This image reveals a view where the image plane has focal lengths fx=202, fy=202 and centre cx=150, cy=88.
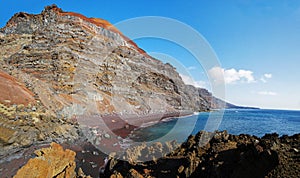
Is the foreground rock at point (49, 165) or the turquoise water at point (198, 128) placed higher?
the foreground rock at point (49, 165)

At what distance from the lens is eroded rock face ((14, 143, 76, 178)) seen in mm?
6797

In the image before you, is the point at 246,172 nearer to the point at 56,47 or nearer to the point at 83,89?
the point at 83,89

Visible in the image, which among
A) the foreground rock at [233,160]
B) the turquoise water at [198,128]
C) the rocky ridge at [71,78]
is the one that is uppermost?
the rocky ridge at [71,78]

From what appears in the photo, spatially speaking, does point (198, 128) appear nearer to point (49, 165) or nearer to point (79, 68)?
point (79, 68)

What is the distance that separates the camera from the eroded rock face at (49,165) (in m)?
6.80

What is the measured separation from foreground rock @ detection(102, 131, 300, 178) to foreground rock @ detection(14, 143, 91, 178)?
195 centimetres

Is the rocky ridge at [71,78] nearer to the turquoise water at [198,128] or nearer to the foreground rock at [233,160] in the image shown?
the turquoise water at [198,128]

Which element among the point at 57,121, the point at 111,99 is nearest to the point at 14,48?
the point at 111,99

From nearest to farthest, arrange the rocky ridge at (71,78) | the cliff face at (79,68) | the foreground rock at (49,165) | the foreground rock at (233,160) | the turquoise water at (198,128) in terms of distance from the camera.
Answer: the foreground rock at (233,160)
the foreground rock at (49,165)
the rocky ridge at (71,78)
the turquoise water at (198,128)
the cliff face at (79,68)

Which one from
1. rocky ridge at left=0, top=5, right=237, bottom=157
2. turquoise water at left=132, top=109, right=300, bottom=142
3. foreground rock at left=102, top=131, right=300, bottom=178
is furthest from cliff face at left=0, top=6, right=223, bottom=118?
foreground rock at left=102, top=131, right=300, bottom=178

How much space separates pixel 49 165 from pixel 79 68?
104 ft

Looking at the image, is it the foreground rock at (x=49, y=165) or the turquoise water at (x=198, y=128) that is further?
the turquoise water at (x=198, y=128)

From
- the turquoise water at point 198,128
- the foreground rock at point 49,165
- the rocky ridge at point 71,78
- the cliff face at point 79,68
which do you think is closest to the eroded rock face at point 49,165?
the foreground rock at point 49,165

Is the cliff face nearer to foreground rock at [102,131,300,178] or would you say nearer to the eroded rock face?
the eroded rock face
